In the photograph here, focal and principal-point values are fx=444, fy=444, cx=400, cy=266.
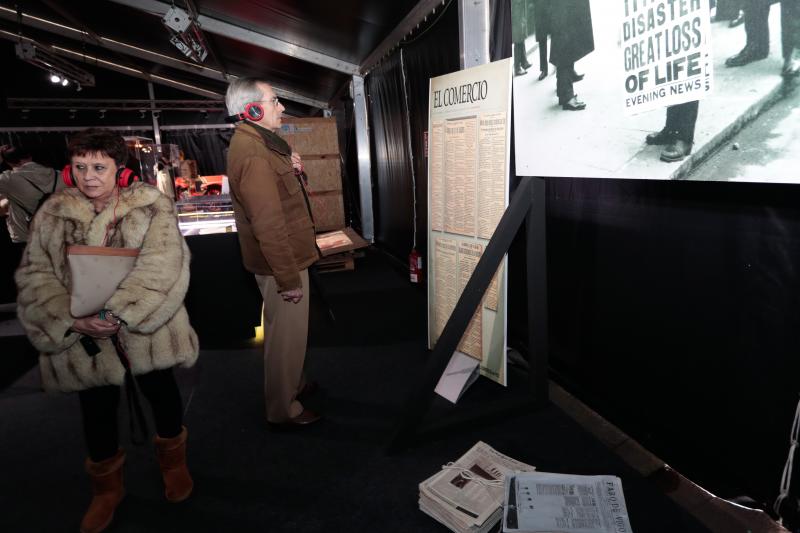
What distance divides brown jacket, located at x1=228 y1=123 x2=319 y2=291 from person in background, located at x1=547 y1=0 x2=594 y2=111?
1242 mm

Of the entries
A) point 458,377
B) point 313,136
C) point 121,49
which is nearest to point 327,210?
point 313,136

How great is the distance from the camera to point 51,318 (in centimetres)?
157

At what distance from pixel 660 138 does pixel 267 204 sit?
1507 millimetres

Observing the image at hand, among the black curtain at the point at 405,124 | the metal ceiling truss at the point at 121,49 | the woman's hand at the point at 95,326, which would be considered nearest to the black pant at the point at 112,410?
the woman's hand at the point at 95,326

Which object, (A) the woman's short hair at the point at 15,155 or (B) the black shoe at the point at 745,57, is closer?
(B) the black shoe at the point at 745,57

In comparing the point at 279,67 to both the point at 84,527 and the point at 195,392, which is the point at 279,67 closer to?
the point at 195,392

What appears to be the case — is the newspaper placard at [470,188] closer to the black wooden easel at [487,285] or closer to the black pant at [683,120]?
the black wooden easel at [487,285]

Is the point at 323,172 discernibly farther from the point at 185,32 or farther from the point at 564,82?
the point at 564,82

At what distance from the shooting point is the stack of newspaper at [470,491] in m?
1.71

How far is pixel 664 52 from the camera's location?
1.37m

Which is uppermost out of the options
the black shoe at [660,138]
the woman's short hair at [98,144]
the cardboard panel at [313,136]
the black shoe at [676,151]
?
the cardboard panel at [313,136]

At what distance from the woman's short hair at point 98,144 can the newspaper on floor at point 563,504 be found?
77.6 inches

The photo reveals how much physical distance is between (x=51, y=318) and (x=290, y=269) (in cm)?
87

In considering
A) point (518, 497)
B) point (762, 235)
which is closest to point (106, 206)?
point (518, 497)
